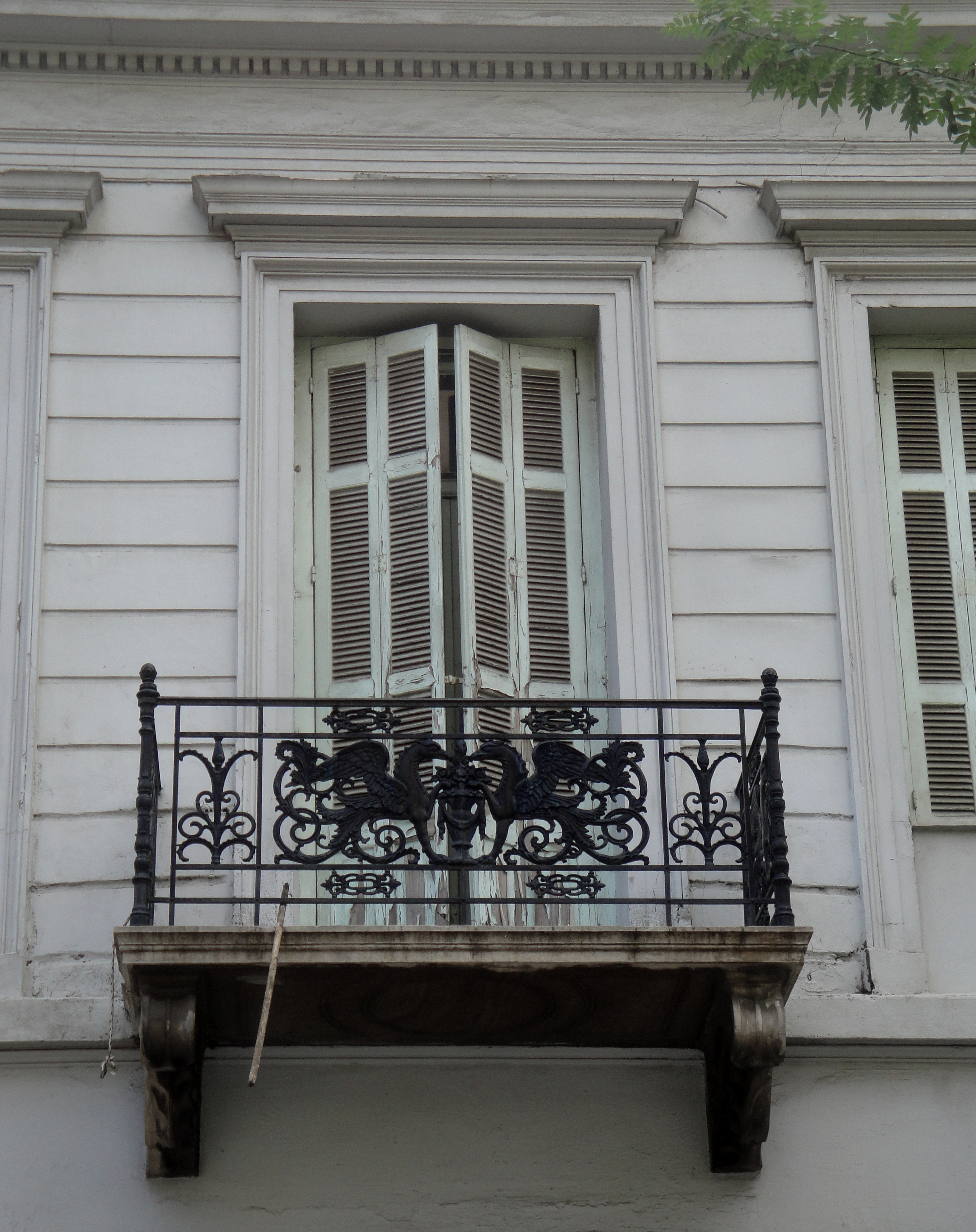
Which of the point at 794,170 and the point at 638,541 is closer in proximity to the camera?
the point at 638,541

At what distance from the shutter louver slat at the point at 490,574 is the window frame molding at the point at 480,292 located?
1.54 ft

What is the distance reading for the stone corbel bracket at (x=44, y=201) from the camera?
9844 millimetres

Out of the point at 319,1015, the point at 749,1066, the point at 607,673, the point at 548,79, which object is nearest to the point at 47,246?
the point at 548,79

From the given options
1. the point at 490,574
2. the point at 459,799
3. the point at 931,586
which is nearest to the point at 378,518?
the point at 490,574

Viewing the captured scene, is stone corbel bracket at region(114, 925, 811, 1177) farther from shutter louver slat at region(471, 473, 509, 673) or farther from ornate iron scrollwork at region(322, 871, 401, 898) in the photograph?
shutter louver slat at region(471, 473, 509, 673)

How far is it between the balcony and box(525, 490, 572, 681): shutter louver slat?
15.5 inches

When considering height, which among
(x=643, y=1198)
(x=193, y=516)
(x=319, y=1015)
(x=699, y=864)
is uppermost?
(x=193, y=516)

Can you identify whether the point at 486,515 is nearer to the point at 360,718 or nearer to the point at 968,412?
the point at 360,718

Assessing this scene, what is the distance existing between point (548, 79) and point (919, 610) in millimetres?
3153

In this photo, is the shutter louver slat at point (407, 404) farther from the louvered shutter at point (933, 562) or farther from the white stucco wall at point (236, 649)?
the louvered shutter at point (933, 562)

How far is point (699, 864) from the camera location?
27.9ft

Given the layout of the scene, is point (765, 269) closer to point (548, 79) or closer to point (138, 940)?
point (548, 79)

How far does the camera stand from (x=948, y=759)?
30.7 feet

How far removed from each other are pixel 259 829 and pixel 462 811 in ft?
2.54
